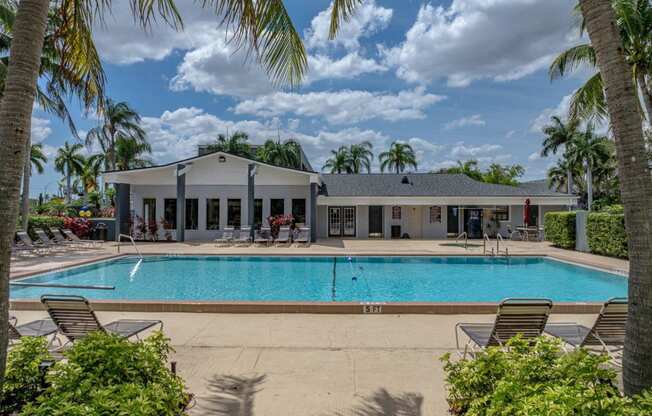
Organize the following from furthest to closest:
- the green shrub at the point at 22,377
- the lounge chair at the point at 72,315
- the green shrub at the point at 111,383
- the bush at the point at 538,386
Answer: the lounge chair at the point at 72,315, the green shrub at the point at 22,377, the green shrub at the point at 111,383, the bush at the point at 538,386

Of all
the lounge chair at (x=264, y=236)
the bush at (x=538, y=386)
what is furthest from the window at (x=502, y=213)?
the bush at (x=538, y=386)

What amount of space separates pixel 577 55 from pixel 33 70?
61.4 feet

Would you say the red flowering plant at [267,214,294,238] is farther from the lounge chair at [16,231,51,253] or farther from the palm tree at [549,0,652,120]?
the palm tree at [549,0,652,120]

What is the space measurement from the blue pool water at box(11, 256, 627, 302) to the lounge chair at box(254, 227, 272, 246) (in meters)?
4.22

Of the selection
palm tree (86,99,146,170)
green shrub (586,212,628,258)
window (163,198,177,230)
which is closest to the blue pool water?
green shrub (586,212,628,258)

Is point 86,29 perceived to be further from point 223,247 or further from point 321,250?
point 223,247

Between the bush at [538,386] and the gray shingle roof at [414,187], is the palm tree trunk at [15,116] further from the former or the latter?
the gray shingle roof at [414,187]

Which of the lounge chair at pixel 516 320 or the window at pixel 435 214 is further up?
the window at pixel 435 214

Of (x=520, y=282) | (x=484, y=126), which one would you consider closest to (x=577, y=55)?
(x=520, y=282)

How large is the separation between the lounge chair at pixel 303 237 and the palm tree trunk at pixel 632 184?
18.7m

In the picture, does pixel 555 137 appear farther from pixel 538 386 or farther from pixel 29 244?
pixel 538 386

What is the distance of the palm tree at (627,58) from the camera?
15.2 meters

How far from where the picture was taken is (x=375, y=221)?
28.1m

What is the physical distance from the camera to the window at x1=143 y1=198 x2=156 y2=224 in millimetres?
24000
